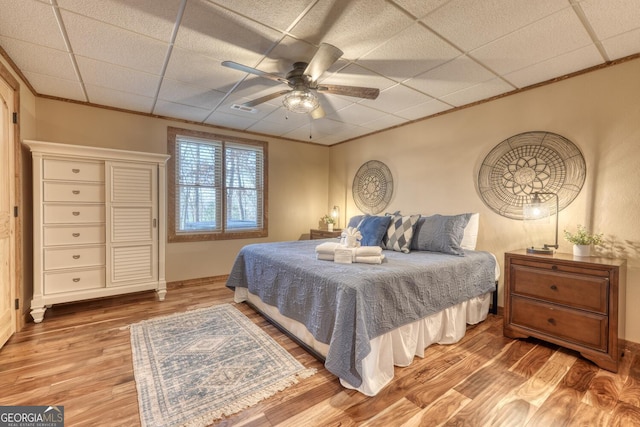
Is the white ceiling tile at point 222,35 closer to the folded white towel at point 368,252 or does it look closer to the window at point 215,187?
the folded white towel at point 368,252

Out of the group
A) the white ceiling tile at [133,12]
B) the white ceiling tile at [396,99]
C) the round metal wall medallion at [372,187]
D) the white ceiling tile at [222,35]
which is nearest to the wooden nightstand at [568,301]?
the white ceiling tile at [396,99]

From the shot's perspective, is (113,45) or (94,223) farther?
(94,223)

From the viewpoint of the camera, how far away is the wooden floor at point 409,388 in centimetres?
157

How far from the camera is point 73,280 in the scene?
9.87ft

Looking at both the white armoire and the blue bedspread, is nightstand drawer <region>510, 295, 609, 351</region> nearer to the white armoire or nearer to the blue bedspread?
the blue bedspread

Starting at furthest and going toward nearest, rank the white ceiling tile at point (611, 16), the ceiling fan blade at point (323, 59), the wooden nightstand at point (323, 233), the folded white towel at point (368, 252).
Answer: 1. the wooden nightstand at point (323, 233)
2. the folded white towel at point (368, 252)
3. the ceiling fan blade at point (323, 59)
4. the white ceiling tile at point (611, 16)

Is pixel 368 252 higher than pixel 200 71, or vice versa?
pixel 200 71

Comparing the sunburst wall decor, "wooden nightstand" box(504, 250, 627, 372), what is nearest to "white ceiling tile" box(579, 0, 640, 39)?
the sunburst wall decor

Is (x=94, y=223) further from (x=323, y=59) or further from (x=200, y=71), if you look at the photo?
(x=323, y=59)

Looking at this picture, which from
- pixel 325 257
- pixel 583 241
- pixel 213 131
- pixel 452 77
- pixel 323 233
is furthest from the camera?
pixel 323 233

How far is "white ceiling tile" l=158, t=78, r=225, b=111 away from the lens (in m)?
2.88

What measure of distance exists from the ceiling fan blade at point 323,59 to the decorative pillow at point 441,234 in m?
1.99

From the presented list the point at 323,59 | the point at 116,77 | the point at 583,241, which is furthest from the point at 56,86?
the point at 583,241

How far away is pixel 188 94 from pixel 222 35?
1.32 metres
